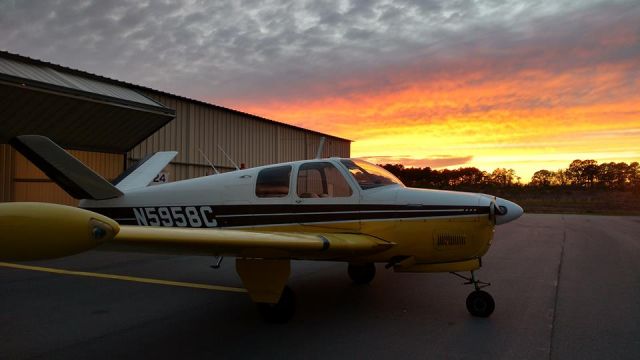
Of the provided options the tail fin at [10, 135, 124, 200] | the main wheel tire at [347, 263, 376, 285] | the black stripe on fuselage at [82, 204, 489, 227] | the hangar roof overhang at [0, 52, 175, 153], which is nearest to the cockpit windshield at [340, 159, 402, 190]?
the black stripe on fuselage at [82, 204, 489, 227]

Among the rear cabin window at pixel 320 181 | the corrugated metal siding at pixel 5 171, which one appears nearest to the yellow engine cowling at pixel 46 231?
the rear cabin window at pixel 320 181

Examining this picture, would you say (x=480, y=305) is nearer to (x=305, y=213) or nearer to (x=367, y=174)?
(x=367, y=174)

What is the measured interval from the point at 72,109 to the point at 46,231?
458 inches

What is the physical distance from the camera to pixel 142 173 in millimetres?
9016

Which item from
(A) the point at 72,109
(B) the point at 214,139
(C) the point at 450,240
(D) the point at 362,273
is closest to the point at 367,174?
(C) the point at 450,240

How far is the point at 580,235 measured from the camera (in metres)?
16.0

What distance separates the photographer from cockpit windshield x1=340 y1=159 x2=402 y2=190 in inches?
225

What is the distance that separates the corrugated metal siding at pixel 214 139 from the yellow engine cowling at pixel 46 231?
49.2ft

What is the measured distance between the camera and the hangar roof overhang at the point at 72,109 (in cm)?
1134

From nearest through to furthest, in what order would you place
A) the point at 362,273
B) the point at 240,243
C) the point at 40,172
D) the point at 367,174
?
the point at 240,243
the point at 367,174
the point at 362,273
the point at 40,172

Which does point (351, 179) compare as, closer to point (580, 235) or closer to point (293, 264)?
point (293, 264)

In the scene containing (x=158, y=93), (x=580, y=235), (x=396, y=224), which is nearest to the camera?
(x=396, y=224)

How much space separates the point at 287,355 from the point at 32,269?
22.0 ft

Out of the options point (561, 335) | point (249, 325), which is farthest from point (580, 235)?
point (249, 325)
